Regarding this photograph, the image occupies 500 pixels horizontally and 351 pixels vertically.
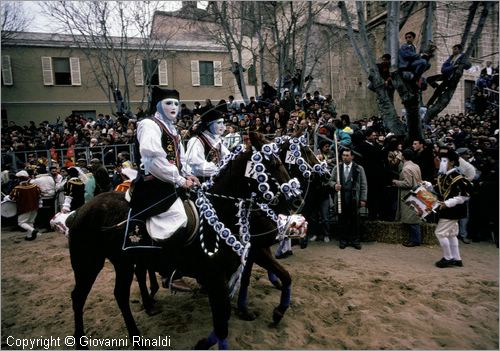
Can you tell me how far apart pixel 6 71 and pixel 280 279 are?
27658mm

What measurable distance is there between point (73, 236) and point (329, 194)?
643cm

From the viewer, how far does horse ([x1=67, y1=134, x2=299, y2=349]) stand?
432 cm

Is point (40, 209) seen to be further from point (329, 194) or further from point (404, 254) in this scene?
point (404, 254)

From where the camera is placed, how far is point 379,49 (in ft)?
87.9

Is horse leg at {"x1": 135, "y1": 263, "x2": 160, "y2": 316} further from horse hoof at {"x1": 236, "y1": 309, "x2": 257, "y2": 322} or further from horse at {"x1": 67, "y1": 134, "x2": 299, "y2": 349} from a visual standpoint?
horse hoof at {"x1": 236, "y1": 309, "x2": 257, "y2": 322}

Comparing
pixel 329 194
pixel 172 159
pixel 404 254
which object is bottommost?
pixel 404 254

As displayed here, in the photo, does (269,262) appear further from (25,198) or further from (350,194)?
(25,198)

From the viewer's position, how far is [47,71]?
25.9 m

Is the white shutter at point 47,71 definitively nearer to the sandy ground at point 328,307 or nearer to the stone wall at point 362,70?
the stone wall at point 362,70

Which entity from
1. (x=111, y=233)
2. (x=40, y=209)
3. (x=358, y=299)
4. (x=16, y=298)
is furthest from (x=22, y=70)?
(x=358, y=299)

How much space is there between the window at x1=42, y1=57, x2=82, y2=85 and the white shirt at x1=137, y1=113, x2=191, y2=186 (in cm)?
2600

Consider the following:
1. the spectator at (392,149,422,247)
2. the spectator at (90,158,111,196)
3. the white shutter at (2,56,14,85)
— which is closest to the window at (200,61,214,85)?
the white shutter at (2,56,14,85)

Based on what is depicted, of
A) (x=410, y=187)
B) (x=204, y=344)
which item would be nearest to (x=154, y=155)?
(x=204, y=344)

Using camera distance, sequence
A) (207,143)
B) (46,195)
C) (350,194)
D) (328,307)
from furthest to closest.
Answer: (46,195) < (350,194) < (207,143) < (328,307)
